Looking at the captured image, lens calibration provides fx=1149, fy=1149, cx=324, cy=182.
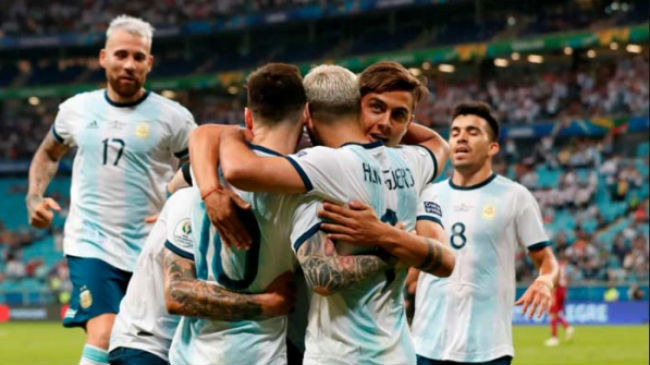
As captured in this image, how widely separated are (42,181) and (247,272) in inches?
150

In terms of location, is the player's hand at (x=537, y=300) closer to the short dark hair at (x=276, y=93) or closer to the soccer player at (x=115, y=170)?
the short dark hair at (x=276, y=93)

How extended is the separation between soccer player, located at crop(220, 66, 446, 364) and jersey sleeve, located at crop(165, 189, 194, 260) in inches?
17.9

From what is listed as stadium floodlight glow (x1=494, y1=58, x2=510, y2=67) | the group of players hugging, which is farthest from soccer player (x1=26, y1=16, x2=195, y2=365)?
stadium floodlight glow (x1=494, y1=58, x2=510, y2=67)

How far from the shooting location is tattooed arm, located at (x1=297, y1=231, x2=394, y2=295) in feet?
14.8

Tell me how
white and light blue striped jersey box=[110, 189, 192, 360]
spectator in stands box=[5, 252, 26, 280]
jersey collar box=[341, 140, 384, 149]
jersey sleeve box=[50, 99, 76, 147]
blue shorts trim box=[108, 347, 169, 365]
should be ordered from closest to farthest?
jersey collar box=[341, 140, 384, 149] < white and light blue striped jersey box=[110, 189, 192, 360] < blue shorts trim box=[108, 347, 169, 365] < jersey sleeve box=[50, 99, 76, 147] < spectator in stands box=[5, 252, 26, 280]

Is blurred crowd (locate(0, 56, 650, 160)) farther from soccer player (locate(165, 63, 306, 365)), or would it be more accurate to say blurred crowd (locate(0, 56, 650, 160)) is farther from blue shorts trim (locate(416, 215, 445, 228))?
soccer player (locate(165, 63, 306, 365))

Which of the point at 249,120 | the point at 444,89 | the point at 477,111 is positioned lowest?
the point at 249,120

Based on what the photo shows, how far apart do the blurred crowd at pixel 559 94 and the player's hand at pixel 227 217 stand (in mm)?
35418

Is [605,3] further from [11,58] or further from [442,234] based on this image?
[442,234]

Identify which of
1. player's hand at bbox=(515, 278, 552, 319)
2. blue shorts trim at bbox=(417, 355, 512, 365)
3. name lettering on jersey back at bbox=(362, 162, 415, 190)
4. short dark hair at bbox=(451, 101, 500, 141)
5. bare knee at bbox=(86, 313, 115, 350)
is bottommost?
blue shorts trim at bbox=(417, 355, 512, 365)

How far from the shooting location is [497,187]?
27.1ft

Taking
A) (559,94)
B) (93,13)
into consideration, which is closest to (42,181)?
(559,94)

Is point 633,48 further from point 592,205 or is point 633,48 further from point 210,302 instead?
point 210,302

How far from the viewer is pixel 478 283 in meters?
7.96
